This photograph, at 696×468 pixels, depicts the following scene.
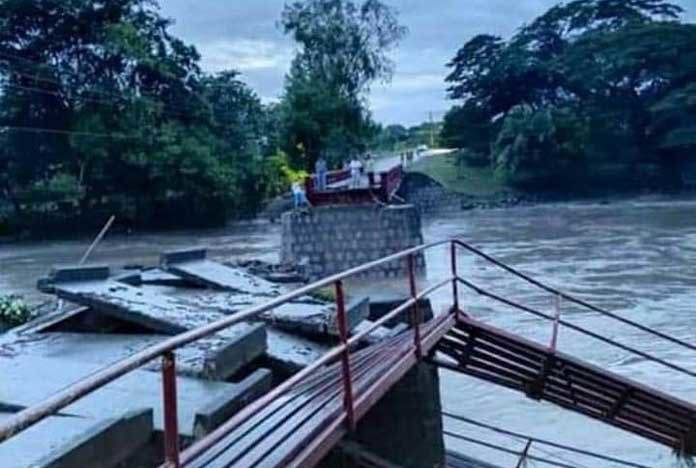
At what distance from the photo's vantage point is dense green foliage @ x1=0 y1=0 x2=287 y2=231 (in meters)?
36.0

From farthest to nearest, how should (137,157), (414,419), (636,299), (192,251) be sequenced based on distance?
(137,157) < (636,299) < (192,251) < (414,419)

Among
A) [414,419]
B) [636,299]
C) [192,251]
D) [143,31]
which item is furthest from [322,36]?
[414,419]

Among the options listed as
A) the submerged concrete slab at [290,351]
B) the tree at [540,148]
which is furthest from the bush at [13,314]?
the tree at [540,148]

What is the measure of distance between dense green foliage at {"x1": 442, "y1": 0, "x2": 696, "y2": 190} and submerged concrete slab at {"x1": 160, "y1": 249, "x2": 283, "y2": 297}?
1508 inches

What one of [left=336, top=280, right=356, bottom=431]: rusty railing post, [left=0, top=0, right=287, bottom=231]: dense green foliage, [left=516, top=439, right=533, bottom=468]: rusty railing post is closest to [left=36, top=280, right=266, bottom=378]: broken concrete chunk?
[left=336, top=280, right=356, bottom=431]: rusty railing post

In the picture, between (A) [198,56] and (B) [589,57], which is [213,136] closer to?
(A) [198,56]

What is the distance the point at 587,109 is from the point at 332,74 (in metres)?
15.9

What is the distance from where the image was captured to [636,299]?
15555 mm

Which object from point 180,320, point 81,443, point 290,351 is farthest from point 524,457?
point 81,443

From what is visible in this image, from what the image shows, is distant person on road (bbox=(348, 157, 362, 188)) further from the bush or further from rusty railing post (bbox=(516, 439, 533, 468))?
rusty railing post (bbox=(516, 439, 533, 468))

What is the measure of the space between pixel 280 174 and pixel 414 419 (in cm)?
3612

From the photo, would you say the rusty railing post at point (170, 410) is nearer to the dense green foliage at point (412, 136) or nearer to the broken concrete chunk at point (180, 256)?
the broken concrete chunk at point (180, 256)

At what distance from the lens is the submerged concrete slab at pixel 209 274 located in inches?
258

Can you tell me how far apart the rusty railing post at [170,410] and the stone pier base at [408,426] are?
232 centimetres
